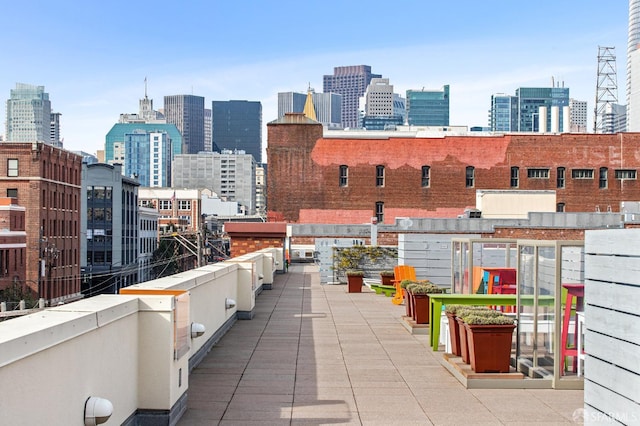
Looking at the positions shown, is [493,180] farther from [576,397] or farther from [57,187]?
[576,397]

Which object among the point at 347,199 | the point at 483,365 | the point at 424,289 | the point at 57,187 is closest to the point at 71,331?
the point at 483,365

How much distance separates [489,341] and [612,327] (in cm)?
483

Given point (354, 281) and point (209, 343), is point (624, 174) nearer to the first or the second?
point (354, 281)

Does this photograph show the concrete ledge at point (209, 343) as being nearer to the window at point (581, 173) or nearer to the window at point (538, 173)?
the window at point (538, 173)

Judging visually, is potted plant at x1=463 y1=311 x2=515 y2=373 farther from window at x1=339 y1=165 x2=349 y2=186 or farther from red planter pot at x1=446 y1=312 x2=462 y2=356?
window at x1=339 y1=165 x2=349 y2=186

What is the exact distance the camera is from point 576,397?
9547 mm

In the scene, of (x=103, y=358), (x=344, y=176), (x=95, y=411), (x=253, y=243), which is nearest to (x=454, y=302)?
(x=103, y=358)

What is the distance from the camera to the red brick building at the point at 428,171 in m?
66.1

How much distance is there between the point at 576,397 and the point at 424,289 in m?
6.11

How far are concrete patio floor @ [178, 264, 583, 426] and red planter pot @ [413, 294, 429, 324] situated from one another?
1.20 feet

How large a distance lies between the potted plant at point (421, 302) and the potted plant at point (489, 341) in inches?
199

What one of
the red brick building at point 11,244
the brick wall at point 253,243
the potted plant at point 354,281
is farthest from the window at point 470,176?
the potted plant at point 354,281

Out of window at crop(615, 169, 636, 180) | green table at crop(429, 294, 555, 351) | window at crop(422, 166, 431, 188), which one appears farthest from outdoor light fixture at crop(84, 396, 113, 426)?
window at crop(615, 169, 636, 180)

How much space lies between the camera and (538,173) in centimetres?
6656
